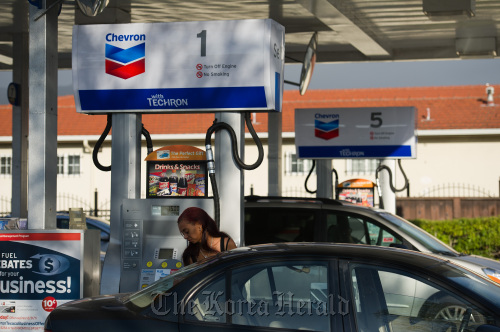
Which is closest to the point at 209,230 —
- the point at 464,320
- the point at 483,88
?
the point at 464,320

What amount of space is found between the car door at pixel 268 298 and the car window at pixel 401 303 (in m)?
0.17

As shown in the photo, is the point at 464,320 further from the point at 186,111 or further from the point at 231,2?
the point at 231,2

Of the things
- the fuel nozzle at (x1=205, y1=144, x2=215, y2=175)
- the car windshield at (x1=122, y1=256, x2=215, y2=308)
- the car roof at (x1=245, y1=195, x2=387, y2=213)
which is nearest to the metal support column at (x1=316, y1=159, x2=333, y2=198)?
the car roof at (x1=245, y1=195, x2=387, y2=213)

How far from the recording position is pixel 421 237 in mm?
10492

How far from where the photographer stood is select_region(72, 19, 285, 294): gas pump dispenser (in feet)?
24.8

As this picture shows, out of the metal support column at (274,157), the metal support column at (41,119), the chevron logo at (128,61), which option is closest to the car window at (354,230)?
the chevron logo at (128,61)

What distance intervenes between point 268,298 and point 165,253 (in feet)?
9.72

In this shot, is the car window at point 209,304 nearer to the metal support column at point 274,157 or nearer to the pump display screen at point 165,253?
the pump display screen at point 165,253

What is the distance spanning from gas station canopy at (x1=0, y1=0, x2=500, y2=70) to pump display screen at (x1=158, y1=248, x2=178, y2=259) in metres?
5.14

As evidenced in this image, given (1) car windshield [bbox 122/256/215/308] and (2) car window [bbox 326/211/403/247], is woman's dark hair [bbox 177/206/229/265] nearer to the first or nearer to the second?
(1) car windshield [bbox 122/256/215/308]

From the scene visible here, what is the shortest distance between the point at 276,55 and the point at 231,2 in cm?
496

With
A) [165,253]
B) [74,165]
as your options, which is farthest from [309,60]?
[74,165]

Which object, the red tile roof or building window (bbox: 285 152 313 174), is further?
building window (bbox: 285 152 313 174)

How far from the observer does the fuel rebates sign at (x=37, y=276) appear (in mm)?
7633
